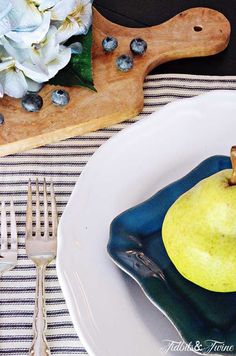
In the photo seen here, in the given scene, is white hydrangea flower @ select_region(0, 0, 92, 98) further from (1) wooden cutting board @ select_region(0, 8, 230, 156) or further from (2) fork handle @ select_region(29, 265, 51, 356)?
(2) fork handle @ select_region(29, 265, 51, 356)

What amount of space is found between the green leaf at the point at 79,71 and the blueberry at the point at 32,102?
0.10 ft

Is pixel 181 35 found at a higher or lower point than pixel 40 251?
higher

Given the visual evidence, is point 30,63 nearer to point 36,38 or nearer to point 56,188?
point 36,38

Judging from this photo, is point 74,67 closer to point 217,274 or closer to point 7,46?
point 7,46

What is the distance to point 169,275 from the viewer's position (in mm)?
614

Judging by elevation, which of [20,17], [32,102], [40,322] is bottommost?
[40,322]

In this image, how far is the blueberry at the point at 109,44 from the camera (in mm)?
818

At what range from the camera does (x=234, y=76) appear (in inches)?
32.3

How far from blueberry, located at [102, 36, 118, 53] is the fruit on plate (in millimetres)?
286

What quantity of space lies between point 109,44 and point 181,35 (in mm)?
91

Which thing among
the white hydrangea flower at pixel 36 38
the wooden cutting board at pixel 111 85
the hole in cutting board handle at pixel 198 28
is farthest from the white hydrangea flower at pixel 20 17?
the hole in cutting board handle at pixel 198 28

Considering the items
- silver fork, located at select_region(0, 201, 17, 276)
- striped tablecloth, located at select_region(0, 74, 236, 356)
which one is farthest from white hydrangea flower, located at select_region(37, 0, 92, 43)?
silver fork, located at select_region(0, 201, 17, 276)

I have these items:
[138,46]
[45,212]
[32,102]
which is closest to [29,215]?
[45,212]

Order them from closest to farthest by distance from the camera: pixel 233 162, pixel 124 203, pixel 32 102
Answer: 1. pixel 233 162
2. pixel 124 203
3. pixel 32 102
